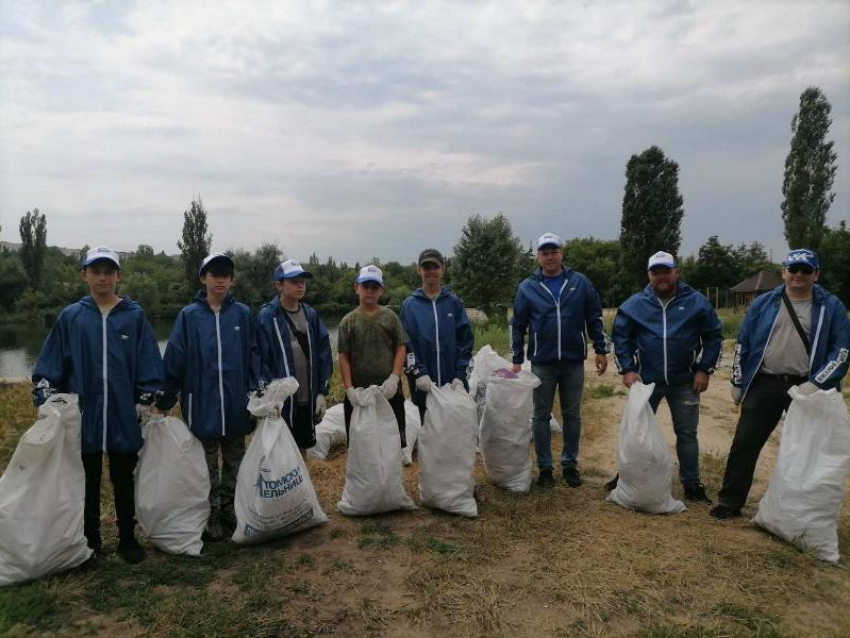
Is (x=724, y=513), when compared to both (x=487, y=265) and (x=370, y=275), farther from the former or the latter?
(x=487, y=265)

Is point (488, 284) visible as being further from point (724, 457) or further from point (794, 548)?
point (794, 548)

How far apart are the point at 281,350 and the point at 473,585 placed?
1.48 metres

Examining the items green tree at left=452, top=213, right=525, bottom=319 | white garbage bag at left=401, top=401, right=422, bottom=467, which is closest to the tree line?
green tree at left=452, top=213, right=525, bottom=319

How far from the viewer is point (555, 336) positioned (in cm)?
336

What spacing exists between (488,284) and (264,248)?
8785 mm

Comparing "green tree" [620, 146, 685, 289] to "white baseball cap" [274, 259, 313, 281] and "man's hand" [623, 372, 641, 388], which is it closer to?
"man's hand" [623, 372, 641, 388]

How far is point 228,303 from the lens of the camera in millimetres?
2846

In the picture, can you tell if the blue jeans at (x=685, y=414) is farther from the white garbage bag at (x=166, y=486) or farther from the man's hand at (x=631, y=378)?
the white garbage bag at (x=166, y=486)

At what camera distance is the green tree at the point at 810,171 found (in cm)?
2295

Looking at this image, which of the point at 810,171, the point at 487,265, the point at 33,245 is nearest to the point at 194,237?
the point at 33,245

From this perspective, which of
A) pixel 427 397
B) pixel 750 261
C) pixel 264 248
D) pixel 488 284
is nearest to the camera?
pixel 427 397

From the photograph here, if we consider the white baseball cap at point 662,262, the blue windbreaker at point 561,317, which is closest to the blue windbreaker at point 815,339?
the white baseball cap at point 662,262

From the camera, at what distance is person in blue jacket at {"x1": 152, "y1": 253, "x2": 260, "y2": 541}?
106 inches

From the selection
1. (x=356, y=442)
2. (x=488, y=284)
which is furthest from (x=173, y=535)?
(x=488, y=284)
